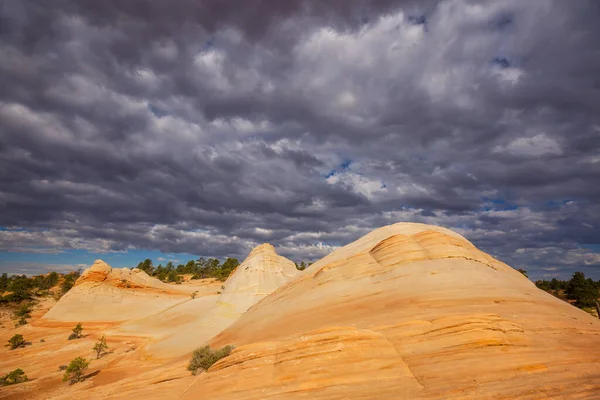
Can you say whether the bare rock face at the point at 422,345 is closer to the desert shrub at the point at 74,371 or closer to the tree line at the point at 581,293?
the desert shrub at the point at 74,371

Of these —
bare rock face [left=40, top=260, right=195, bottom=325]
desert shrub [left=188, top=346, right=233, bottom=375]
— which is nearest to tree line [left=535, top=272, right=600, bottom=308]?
desert shrub [left=188, top=346, right=233, bottom=375]

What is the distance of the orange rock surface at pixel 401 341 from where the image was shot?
12641mm

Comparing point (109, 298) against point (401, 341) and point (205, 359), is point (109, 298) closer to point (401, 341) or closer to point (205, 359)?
point (205, 359)

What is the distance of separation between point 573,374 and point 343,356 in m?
8.99

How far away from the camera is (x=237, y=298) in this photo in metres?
51.8

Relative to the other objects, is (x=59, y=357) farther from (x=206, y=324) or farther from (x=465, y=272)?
(x=465, y=272)

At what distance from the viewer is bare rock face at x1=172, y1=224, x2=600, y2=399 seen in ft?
40.5

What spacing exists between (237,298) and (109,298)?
41.4m

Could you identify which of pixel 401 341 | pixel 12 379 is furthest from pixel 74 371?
pixel 401 341

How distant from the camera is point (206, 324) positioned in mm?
45031

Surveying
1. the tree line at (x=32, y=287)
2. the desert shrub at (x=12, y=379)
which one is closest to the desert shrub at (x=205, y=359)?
the desert shrub at (x=12, y=379)

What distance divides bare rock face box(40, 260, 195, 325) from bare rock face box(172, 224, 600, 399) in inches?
2304

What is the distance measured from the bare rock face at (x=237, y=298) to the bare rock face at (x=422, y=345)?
56.0ft

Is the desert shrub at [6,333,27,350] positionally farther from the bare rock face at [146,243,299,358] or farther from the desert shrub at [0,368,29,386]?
the bare rock face at [146,243,299,358]
